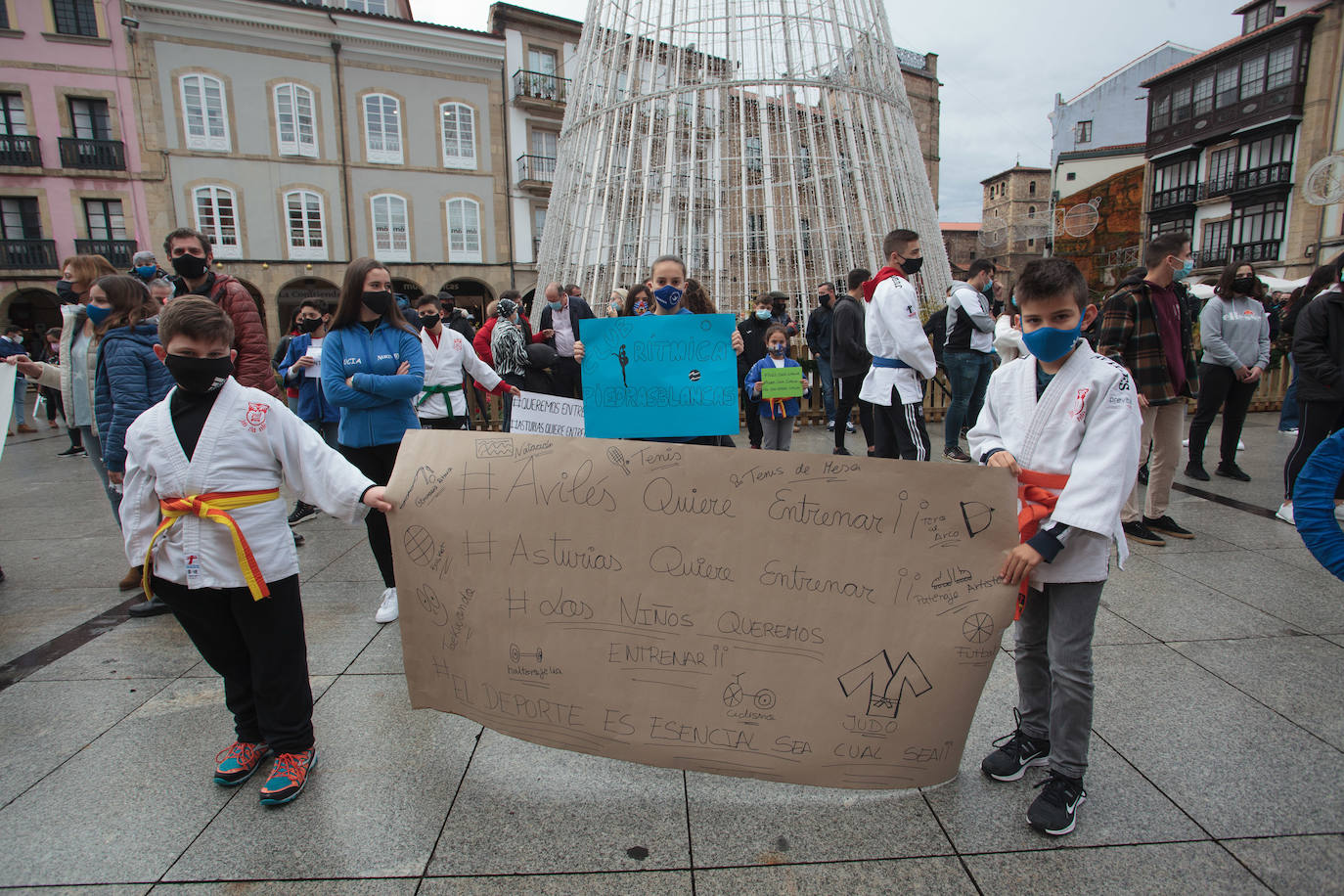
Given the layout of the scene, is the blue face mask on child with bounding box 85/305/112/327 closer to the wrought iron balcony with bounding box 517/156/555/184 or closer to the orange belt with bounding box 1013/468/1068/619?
the orange belt with bounding box 1013/468/1068/619

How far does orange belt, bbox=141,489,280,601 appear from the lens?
2.21 meters

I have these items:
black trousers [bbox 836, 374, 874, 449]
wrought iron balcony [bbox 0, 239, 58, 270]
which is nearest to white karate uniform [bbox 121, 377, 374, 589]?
black trousers [bbox 836, 374, 874, 449]

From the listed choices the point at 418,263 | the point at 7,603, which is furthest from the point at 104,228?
the point at 7,603

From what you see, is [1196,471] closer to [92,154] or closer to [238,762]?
[238,762]

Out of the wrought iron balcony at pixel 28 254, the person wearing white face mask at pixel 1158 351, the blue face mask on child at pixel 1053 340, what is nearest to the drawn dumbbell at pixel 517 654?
the blue face mask on child at pixel 1053 340

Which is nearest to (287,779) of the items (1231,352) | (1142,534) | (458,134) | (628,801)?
(628,801)

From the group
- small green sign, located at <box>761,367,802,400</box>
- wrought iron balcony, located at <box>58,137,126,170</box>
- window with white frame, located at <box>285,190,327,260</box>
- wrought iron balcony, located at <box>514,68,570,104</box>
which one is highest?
wrought iron balcony, located at <box>514,68,570,104</box>

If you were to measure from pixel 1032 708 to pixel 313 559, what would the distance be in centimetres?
475

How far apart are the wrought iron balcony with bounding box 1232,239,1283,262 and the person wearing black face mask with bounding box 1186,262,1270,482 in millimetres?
30718

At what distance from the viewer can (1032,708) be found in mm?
2434

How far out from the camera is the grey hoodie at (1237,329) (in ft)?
19.7

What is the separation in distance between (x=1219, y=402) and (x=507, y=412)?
688cm

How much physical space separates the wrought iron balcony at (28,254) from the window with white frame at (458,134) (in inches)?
501

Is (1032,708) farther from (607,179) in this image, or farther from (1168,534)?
(607,179)
